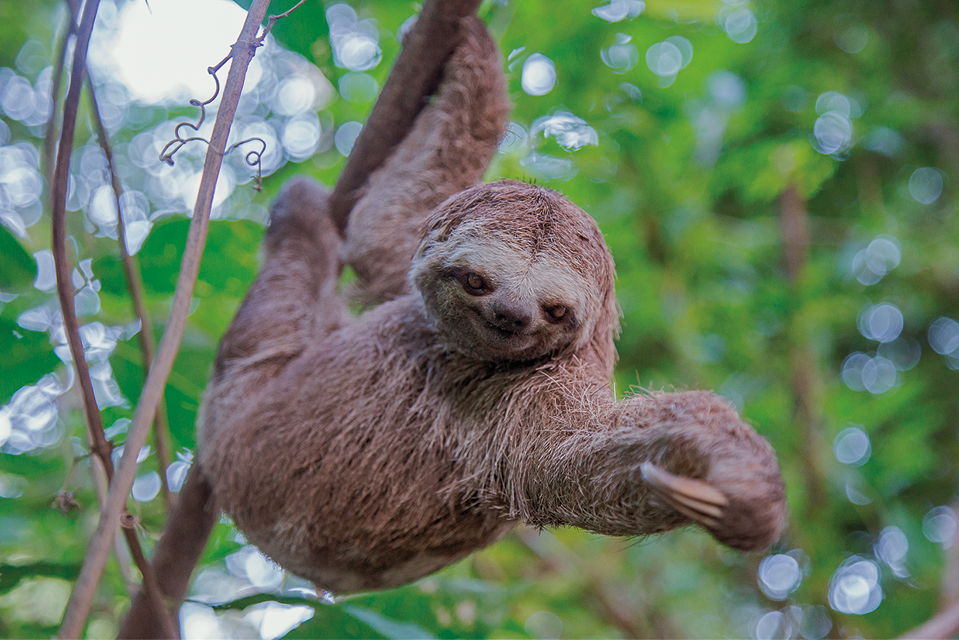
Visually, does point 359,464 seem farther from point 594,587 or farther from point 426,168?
point 594,587

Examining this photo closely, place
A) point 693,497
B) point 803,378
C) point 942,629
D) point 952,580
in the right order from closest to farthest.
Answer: point 693,497
point 942,629
point 952,580
point 803,378

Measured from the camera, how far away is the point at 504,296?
186 cm

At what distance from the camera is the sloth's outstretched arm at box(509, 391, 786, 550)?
1261mm

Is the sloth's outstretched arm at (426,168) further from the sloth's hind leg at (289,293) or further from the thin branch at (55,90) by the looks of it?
the thin branch at (55,90)

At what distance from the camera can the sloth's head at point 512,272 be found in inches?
75.0

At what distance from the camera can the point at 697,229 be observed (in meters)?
4.63

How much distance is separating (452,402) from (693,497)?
1.13m

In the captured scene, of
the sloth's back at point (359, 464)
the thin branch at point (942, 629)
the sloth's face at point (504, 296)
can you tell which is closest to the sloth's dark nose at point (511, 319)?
the sloth's face at point (504, 296)

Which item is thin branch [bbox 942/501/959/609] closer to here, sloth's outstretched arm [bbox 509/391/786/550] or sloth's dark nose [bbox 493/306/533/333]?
sloth's outstretched arm [bbox 509/391/786/550]

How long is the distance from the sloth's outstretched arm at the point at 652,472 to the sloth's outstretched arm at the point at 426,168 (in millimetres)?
1187

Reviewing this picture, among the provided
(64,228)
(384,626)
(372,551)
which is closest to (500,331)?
(372,551)

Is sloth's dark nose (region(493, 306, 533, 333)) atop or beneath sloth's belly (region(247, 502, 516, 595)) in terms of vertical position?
atop

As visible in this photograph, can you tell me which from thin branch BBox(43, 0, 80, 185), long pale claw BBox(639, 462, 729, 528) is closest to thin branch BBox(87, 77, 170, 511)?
thin branch BBox(43, 0, 80, 185)

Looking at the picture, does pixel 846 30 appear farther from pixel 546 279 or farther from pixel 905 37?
pixel 546 279
